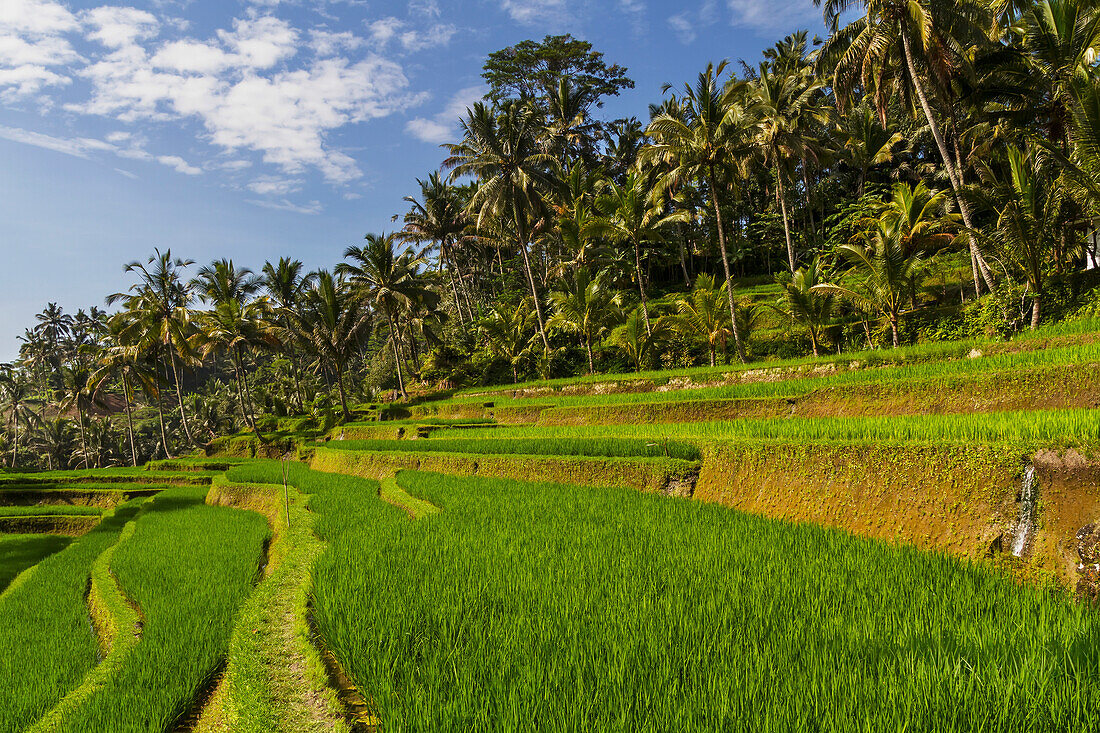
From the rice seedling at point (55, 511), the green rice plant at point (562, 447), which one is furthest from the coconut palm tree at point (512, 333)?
the rice seedling at point (55, 511)

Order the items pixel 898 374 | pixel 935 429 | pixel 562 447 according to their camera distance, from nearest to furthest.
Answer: pixel 935 429 → pixel 898 374 → pixel 562 447

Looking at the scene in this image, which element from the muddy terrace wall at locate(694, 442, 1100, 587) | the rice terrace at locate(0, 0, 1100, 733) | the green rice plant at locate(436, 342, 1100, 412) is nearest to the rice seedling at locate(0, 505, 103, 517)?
the rice terrace at locate(0, 0, 1100, 733)

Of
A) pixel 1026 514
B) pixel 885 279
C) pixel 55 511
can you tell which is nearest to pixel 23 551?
pixel 55 511

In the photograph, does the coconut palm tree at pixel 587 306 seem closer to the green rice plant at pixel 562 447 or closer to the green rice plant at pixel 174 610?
the green rice plant at pixel 562 447

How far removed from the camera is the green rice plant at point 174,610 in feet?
11.0

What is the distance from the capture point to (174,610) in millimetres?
5055

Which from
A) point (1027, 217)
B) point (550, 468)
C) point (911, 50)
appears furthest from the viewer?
point (911, 50)

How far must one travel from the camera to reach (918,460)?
3924 mm

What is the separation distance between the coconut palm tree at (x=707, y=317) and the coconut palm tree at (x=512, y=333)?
29.3ft

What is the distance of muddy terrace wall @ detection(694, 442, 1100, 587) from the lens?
3.00 metres

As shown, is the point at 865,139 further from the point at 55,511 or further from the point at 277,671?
the point at 55,511

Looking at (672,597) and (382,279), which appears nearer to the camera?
(672,597)

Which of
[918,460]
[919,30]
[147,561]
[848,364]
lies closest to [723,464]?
[918,460]

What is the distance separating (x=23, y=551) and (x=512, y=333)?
726 inches
